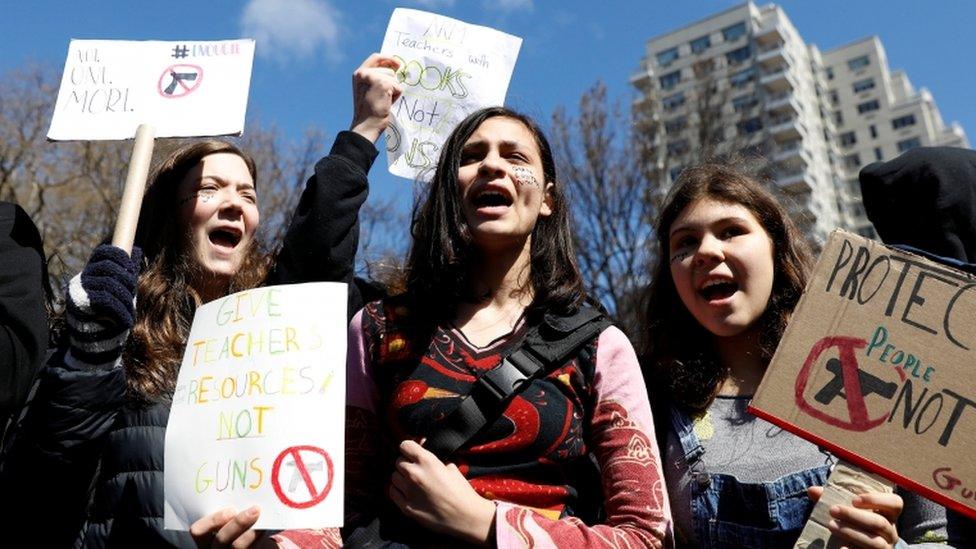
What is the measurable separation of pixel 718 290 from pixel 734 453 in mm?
516

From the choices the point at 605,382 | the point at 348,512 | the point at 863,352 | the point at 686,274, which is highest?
the point at 686,274

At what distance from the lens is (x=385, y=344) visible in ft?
6.82

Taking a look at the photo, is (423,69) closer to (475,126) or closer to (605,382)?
(475,126)

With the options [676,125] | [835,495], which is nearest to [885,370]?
[835,495]

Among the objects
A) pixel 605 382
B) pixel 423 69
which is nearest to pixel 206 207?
pixel 423 69

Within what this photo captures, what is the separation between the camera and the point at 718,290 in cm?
233

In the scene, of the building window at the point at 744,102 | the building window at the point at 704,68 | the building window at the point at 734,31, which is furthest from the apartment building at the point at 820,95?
the building window at the point at 704,68

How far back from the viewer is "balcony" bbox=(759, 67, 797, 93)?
6353 cm

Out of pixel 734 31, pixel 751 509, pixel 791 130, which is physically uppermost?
pixel 734 31

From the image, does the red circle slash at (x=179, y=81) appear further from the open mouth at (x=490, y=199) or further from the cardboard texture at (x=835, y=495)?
the cardboard texture at (x=835, y=495)

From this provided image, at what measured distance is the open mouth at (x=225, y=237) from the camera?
108 inches

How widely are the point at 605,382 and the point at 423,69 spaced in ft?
5.74

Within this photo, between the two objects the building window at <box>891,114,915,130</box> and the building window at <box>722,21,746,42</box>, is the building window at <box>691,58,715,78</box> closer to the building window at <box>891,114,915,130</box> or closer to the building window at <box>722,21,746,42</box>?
the building window at <box>722,21,746,42</box>

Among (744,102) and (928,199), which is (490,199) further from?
(744,102)
